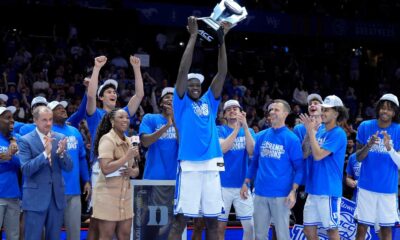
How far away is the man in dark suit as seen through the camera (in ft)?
24.7

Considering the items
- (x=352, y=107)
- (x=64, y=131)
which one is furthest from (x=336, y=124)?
(x=352, y=107)

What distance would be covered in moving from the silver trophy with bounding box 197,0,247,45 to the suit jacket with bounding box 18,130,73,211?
1.91 metres

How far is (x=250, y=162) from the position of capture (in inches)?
355

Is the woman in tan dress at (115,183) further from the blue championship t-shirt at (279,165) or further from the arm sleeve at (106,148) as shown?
the blue championship t-shirt at (279,165)

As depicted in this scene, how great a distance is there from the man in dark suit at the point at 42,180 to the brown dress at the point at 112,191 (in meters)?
0.43

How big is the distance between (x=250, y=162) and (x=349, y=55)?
15.0 metres

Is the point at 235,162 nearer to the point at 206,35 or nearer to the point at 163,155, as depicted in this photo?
the point at 163,155

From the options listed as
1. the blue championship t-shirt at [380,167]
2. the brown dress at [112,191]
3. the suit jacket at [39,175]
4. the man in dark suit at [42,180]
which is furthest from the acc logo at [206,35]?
the blue championship t-shirt at [380,167]

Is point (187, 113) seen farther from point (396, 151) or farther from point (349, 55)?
point (349, 55)

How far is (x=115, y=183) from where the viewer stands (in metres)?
7.45

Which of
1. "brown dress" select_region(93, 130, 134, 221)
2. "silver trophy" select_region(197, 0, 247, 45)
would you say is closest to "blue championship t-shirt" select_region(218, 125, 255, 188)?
"brown dress" select_region(93, 130, 134, 221)

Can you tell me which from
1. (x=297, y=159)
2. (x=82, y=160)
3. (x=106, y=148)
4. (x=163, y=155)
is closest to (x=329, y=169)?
(x=297, y=159)

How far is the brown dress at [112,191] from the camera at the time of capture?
290 inches

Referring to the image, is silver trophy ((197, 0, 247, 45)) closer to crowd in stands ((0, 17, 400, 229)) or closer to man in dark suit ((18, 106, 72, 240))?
man in dark suit ((18, 106, 72, 240))
